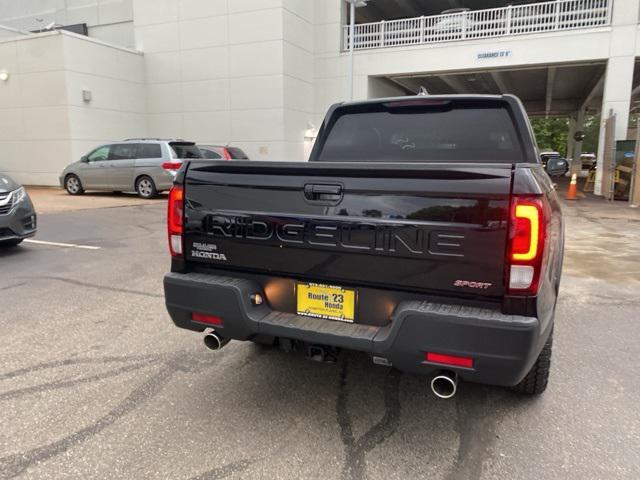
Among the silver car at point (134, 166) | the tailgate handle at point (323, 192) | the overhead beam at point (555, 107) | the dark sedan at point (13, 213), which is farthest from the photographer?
the overhead beam at point (555, 107)

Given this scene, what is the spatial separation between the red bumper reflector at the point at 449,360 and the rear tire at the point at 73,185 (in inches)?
639

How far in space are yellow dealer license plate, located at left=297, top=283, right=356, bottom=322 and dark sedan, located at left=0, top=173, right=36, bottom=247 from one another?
591 cm

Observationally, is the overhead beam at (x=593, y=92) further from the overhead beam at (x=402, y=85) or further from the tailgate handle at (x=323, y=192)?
the tailgate handle at (x=323, y=192)

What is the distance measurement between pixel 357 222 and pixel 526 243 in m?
0.84

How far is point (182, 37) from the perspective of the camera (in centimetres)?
2061

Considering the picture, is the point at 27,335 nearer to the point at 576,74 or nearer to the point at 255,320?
A: the point at 255,320

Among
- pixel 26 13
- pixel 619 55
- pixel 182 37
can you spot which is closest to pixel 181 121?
pixel 182 37

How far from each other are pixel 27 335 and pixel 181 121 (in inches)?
722

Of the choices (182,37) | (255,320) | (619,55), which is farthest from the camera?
(182,37)

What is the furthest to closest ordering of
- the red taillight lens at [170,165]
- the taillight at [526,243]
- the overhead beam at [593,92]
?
the overhead beam at [593,92] → the red taillight lens at [170,165] → the taillight at [526,243]

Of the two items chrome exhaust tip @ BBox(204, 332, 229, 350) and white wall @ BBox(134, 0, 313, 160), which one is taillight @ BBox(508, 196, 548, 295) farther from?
white wall @ BBox(134, 0, 313, 160)

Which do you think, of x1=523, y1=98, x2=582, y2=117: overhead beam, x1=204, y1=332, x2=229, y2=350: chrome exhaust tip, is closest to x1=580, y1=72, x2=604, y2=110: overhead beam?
x1=523, y1=98, x2=582, y2=117: overhead beam

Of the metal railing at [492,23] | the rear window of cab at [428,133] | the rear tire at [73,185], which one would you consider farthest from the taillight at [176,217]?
the metal railing at [492,23]

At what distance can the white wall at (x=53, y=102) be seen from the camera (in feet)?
59.3
